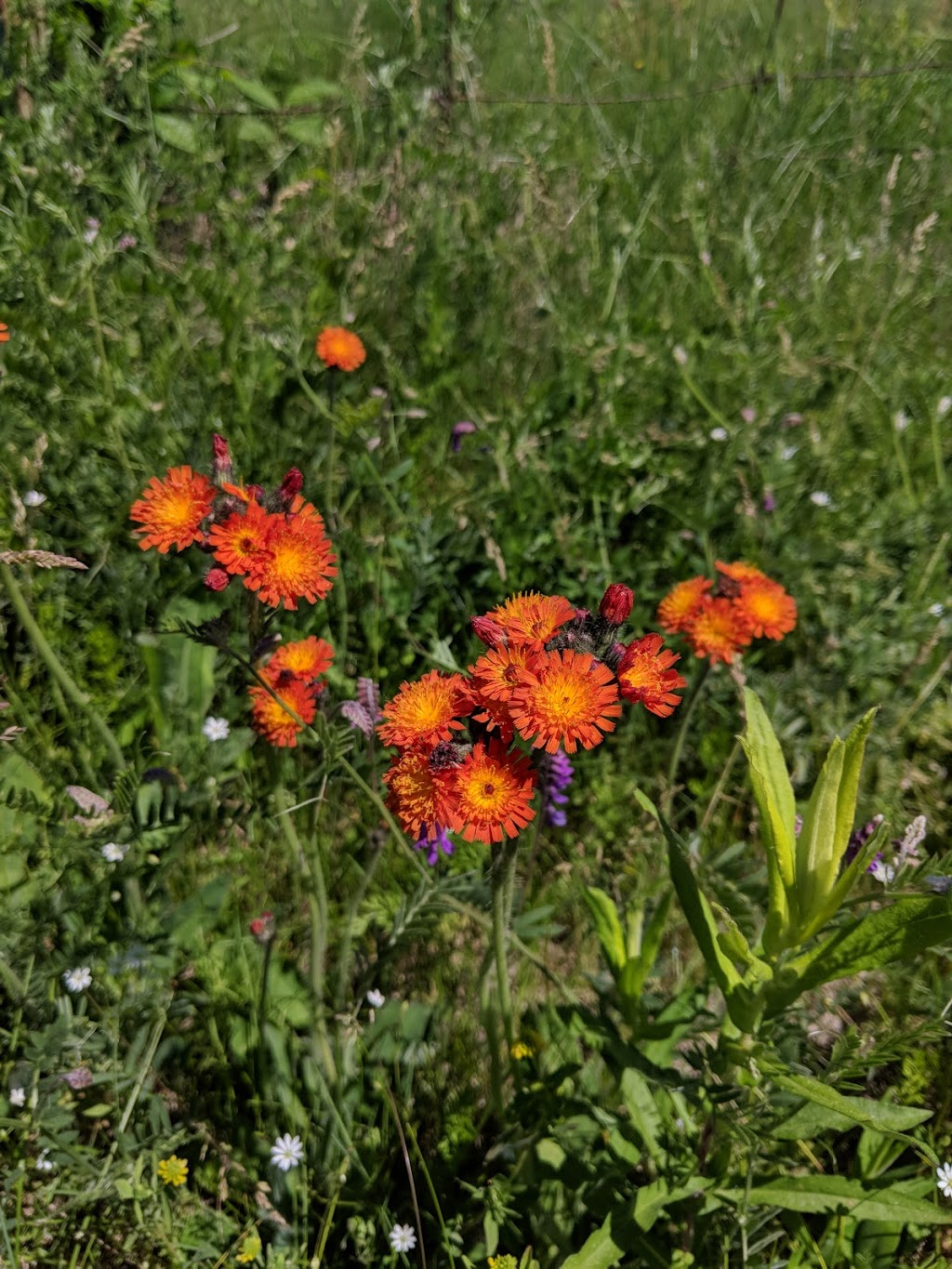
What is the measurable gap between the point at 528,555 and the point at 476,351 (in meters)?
1.17

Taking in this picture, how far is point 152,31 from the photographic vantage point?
10.3 ft

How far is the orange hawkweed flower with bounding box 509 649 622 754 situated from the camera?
1134 mm

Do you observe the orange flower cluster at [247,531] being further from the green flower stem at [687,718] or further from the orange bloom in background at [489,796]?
the green flower stem at [687,718]

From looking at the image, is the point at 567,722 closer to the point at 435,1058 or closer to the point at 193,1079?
the point at 435,1058

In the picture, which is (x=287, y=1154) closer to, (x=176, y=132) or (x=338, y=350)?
(x=338, y=350)

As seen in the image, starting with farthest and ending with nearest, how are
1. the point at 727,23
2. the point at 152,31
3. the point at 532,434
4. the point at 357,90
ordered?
1. the point at 727,23
2. the point at 357,90
3. the point at 152,31
4. the point at 532,434

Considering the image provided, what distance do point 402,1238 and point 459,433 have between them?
84.3 inches

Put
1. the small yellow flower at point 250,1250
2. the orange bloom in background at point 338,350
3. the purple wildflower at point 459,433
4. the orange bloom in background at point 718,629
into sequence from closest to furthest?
the small yellow flower at point 250,1250 → the orange bloom in background at point 718,629 → the orange bloom in background at point 338,350 → the purple wildflower at point 459,433

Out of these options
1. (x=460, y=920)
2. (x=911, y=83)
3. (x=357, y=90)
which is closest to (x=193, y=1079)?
(x=460, y=920)

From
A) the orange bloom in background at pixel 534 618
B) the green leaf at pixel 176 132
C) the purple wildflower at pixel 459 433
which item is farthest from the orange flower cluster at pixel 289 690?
the green leaf at pixel 176 132

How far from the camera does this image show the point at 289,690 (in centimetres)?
163

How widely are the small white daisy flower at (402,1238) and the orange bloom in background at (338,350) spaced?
77.0 inches

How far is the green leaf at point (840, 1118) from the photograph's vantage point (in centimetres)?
129

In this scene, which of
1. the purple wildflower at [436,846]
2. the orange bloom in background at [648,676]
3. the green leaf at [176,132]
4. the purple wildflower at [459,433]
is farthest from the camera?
the green leaf at [176,132]
